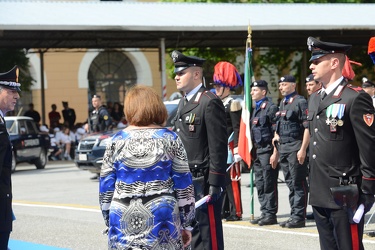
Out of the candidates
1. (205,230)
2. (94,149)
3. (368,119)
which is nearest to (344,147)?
(368,119)

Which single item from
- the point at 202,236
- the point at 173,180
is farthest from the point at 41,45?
the point at 173,180

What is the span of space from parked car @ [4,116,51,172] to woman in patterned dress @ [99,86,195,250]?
19261 mm

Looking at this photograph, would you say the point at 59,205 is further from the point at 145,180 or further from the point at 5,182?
the point at 145,180

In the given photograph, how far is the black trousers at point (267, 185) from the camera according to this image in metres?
11.7

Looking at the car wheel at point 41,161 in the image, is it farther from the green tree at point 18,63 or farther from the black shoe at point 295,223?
the black shoe at point 295,223

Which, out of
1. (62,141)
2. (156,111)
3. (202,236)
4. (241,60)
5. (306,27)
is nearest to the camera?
(156,111)

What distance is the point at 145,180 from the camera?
5535 millimetres

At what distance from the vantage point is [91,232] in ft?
38.3

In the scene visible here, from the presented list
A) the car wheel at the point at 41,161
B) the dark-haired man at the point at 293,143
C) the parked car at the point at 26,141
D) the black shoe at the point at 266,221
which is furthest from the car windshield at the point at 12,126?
the dark-haired man at the point at 293,143

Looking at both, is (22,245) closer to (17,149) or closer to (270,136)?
(270,136)

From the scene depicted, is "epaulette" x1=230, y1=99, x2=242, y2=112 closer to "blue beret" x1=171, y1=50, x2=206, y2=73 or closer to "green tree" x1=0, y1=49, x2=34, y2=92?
"blue beret" x1=171, y1=50, x2=206, y2=73

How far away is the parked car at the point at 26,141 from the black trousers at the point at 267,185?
13.8 m

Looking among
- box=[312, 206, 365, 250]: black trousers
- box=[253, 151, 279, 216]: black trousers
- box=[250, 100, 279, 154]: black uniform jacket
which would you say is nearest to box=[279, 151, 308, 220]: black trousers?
box=[253, 151, 279, 216]: black trousers

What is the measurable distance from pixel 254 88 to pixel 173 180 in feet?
21.2
